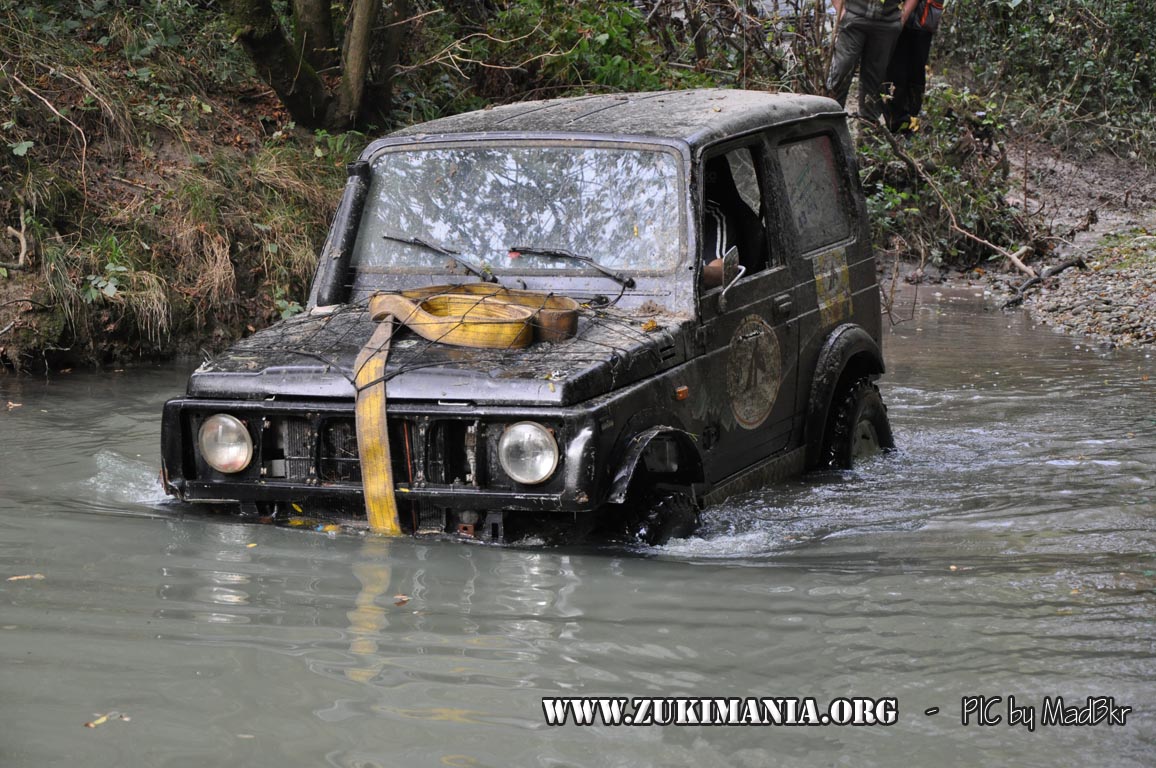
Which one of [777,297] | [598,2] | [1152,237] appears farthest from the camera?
[1152,237]

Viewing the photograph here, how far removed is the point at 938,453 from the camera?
7566mm

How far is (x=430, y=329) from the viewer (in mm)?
5352

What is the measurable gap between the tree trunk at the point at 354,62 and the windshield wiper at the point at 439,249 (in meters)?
5.88

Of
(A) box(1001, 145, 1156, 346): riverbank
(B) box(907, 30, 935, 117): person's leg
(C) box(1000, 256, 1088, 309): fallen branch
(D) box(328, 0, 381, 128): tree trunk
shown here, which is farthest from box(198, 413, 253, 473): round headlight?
(B) box(907, 30, 935, 117): person's leg

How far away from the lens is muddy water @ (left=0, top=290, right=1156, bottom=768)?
143 inches

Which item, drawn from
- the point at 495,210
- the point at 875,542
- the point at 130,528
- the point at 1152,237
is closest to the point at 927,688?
the point at 875,542

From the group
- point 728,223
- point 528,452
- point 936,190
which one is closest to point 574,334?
point 528,452

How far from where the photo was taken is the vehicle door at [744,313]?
5766mm

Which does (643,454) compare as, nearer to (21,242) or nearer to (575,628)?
(575,628)

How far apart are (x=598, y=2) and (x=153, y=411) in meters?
6.44

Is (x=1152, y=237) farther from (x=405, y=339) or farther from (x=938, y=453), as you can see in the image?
(x=405, y=339)

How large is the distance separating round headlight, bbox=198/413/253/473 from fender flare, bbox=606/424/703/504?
1401mm

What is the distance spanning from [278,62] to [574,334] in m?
6.69

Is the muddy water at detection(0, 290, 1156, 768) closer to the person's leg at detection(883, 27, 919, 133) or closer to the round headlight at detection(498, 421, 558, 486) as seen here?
the round headlight at detection(498, 421, 558, 486)
